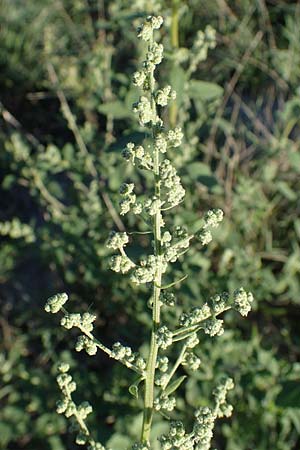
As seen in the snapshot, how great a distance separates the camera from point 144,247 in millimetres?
2572

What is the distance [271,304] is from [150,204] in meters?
2.55

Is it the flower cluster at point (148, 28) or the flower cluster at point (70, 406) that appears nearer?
the flower cluster at point (148, 28)

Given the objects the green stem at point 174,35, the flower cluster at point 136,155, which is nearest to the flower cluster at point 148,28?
the flower cluster at point 136,155

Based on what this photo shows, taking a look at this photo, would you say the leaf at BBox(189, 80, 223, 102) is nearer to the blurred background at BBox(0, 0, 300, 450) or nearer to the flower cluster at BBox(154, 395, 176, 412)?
the blurred background at BBox(0, 0, 300, 450)

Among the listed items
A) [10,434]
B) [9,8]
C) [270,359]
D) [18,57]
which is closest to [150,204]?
[270,359]

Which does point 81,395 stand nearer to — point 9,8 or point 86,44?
point 86,44

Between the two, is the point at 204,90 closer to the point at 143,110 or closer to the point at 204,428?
the point at 143,110

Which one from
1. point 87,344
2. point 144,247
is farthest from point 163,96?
point 144,247

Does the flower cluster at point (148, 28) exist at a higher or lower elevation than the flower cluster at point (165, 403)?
higher

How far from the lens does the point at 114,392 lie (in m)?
2.89

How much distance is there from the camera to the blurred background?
268cm

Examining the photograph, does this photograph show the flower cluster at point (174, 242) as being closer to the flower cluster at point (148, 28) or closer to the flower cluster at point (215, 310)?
the flower cluster at point (215, 310)

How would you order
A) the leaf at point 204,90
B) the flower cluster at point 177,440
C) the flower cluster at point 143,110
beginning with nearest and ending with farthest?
1. the flower cluster at point 143,110
2. the flower cluster at point 177,440
3. the leaf at point 204,90

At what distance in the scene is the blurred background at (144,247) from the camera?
268cm
